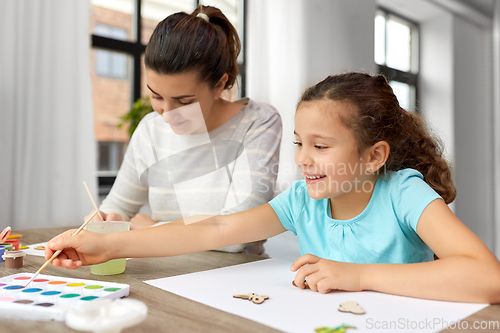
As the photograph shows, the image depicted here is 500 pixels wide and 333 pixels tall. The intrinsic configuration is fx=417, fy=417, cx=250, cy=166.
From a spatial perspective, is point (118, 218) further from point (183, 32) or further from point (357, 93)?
point (357, 93)

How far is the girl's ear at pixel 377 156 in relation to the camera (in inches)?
35.7

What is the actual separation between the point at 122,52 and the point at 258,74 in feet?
3.17

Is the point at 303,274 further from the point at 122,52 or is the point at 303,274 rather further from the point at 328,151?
the point at 122,52

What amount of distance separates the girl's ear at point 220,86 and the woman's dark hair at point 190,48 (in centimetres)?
1

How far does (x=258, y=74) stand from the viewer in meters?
3.08

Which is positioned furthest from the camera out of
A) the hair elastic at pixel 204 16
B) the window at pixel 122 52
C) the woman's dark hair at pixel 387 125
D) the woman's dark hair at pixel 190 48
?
the window at pixel 122 52

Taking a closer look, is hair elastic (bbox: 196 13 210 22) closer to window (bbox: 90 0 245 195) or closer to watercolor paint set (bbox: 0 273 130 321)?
window (bbox: 90 0 245 195)

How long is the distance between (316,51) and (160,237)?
248cm

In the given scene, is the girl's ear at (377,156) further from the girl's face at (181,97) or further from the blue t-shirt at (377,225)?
the girl's face at (181,97)

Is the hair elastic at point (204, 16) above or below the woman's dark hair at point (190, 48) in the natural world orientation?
above

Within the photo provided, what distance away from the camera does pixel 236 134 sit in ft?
4.27

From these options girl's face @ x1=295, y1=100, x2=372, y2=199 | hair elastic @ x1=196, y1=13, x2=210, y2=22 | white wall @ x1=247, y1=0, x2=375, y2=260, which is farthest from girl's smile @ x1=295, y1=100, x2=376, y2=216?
white wall @ x1=247, y1=0, x2=375, y2=260

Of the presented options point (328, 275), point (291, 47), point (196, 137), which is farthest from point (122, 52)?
point (328, 275)

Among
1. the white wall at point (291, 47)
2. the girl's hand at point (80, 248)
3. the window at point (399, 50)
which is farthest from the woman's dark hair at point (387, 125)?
the window at point (399, 50)
